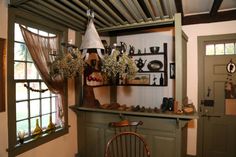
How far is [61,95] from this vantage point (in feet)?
9.98

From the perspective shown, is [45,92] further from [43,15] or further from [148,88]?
[148,88]

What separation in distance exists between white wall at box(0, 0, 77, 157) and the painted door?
2.52m

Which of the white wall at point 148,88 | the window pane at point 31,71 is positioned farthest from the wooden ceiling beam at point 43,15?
the white wall at point 148,88

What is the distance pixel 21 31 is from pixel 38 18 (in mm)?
367

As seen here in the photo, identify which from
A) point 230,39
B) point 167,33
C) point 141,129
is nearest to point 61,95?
point 141,129

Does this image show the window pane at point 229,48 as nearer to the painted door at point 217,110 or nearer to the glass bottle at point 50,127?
the painted door at point 217,110

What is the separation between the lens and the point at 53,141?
2.91 meters

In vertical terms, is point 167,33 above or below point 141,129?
above

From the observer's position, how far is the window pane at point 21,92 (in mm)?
2410

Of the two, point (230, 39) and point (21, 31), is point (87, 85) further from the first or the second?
point (230, 39)

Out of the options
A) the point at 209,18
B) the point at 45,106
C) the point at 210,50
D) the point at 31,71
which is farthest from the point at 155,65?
the point at 31,71

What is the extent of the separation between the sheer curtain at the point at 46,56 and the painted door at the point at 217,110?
2697 mm

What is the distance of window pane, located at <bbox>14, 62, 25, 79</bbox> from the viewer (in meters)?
2.39

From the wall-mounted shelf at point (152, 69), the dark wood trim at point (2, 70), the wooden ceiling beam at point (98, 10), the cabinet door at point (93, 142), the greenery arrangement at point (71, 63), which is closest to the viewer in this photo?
the dark wood trim at point (2, 70)
